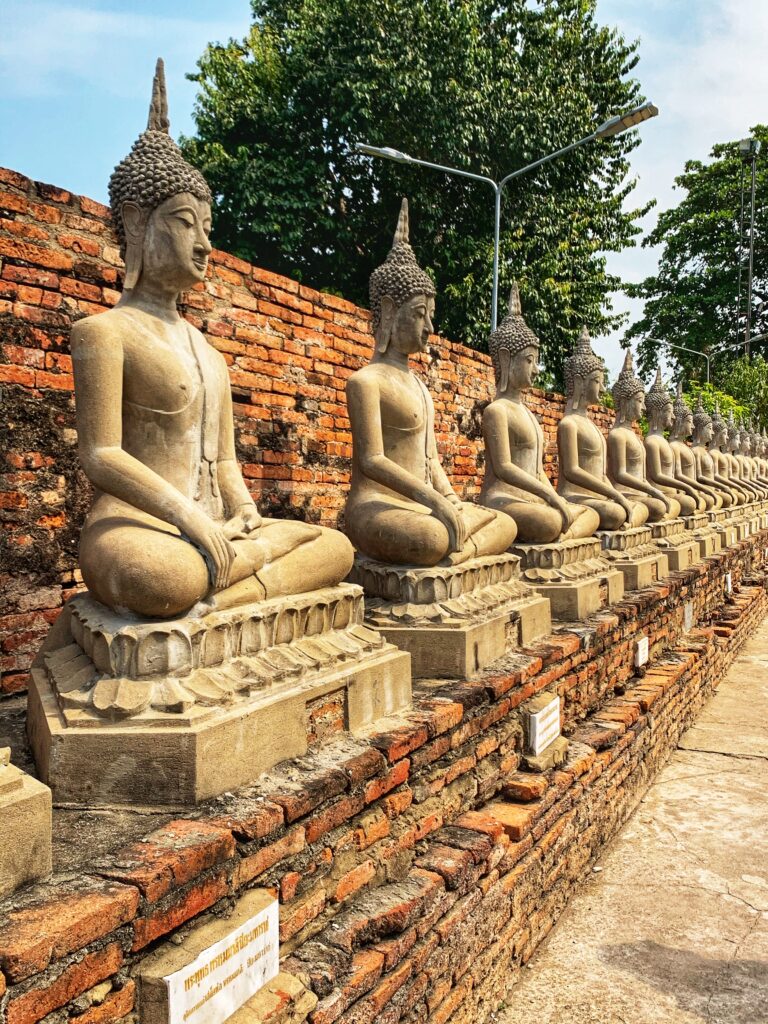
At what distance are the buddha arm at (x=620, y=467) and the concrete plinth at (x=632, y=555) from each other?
2.57ft

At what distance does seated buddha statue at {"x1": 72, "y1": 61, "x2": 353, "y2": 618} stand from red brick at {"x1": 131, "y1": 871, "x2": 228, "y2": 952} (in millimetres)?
753

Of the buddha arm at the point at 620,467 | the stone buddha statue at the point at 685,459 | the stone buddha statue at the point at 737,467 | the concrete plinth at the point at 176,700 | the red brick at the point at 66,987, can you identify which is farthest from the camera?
the stone buddha statue at the point at 737,467

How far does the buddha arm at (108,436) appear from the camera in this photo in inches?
102

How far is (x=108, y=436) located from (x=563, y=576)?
11.4ft

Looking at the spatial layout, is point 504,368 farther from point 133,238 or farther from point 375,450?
point 133,238

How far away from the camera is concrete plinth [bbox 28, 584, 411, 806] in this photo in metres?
2.28

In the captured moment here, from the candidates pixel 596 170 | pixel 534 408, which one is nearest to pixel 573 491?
pixel 534 408

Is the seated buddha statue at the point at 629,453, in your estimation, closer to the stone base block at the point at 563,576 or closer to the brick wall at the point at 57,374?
the stone base block at the point at 563,576

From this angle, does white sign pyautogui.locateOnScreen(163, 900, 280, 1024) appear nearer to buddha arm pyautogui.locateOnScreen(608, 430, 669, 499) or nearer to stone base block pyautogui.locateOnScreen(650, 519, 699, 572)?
stone base block pyautogui.locateOnScreen(650, 519, 699, 572)

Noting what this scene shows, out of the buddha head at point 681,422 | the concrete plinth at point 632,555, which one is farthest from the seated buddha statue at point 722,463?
the concrete plinth at point 632,555

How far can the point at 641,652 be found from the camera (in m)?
6.29

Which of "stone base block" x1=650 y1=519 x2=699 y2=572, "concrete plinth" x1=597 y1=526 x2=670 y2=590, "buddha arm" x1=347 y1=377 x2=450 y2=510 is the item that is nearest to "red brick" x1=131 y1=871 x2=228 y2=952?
"buddha arm" x1=347 y1=377 x2=450 y2=510

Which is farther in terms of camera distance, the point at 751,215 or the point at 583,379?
the point at 751,215

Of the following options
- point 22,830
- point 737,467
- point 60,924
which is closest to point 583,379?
point 22,830
